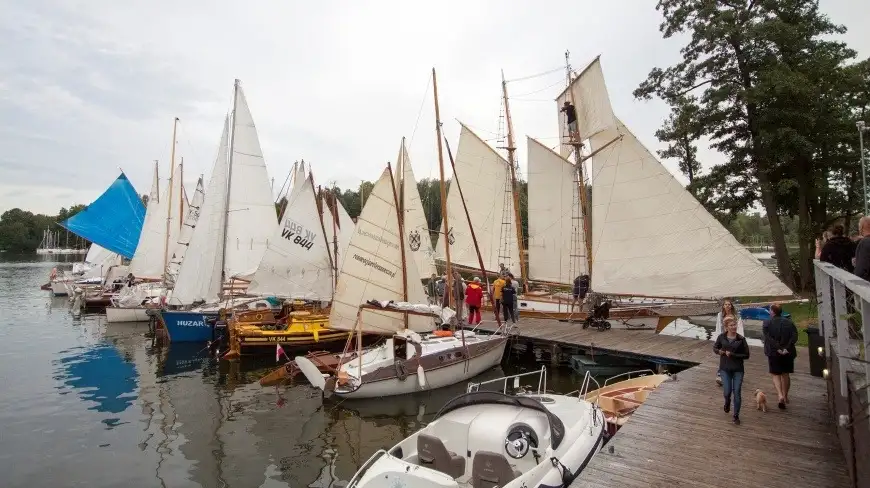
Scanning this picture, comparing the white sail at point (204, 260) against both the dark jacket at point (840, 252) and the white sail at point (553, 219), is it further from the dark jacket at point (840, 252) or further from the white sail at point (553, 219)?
the dark jacket at point (840, 252)

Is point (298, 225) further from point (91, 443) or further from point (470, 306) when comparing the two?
point (91, 443)

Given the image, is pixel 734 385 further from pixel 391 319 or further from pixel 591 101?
pixel 591 101

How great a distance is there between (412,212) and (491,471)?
1435cm

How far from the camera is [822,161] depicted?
26.5 meters

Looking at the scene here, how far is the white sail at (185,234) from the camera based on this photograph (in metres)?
31.7

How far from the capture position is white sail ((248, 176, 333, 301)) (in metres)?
22.7

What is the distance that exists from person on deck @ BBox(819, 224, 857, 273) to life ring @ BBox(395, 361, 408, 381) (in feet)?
34.8

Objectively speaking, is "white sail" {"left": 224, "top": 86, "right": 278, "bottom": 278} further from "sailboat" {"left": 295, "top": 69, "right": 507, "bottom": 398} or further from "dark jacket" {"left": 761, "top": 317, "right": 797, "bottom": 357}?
"dark jacket" {"left": 761, "top": 317, "right": 797, "bottom": 357}

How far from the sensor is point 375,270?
1670 cm

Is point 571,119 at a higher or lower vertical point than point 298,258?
higher

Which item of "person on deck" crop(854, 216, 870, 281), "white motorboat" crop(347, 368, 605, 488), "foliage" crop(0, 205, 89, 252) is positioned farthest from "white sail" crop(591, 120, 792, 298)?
"foliage" crop(0, 205, 89, 252)

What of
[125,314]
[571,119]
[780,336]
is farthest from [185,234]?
[780,336]

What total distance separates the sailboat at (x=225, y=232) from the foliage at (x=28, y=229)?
6222 inches

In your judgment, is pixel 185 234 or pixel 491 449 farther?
pixel 185 234
